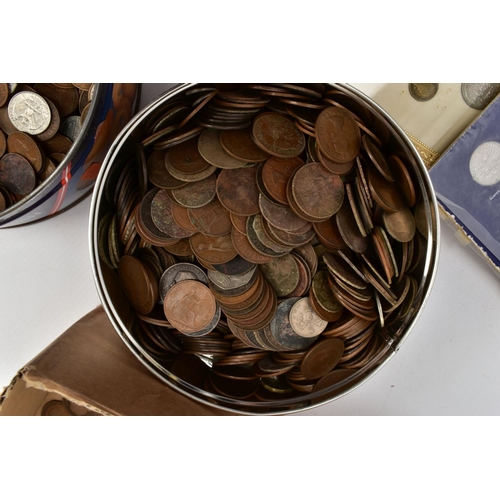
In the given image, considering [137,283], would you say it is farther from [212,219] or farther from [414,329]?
[414,329]

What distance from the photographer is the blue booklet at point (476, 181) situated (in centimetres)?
106

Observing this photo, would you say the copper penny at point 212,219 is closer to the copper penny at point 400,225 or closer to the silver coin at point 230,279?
the silver coin at point 230,279

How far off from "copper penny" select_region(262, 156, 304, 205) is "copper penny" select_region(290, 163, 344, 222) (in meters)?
0.02

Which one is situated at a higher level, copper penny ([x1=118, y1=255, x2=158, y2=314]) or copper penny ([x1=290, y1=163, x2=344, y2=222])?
copper penny ([x1=290, y1=163, x2=344, y2=222])

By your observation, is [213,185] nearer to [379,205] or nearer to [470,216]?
[379,205]

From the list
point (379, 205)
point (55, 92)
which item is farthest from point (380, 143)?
point (55, 92)

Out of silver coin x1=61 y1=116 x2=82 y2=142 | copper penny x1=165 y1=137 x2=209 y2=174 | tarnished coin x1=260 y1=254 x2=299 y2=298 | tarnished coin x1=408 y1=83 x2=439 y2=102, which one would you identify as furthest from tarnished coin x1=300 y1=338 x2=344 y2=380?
silver coin x1=61 y1=116 x2=82 y2=142

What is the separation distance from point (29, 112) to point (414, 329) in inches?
42.8

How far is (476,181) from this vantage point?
42.7 inches

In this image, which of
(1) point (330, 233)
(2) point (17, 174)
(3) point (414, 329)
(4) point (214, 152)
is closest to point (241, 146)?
(4) point (214, 152)

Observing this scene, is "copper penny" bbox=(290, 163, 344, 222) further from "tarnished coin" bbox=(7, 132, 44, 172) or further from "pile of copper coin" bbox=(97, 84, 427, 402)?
"tarnished coin" bbox=(7, 132, 44, 172)

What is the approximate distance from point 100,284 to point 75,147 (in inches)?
10.2

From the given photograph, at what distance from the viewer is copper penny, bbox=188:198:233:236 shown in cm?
94

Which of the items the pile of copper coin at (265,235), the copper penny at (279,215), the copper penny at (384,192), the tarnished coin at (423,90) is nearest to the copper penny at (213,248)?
the pile of copper coin at (265,235)
